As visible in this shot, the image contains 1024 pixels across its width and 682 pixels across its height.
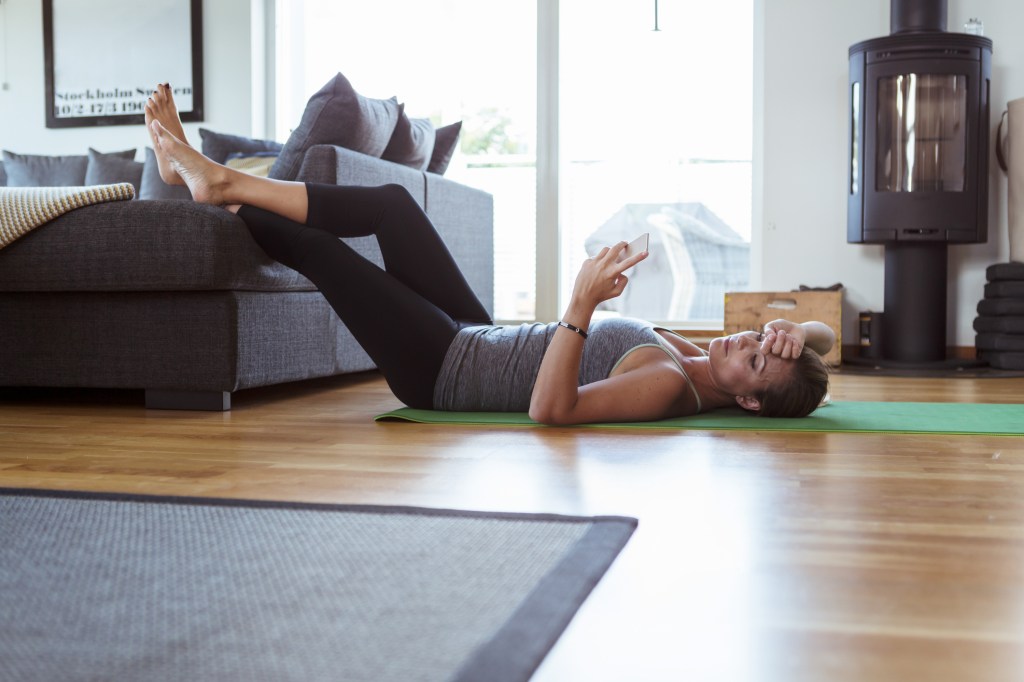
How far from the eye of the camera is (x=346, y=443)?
214 centimetres

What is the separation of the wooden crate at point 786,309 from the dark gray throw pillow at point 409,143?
4.89 ft

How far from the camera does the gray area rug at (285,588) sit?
84 centimetres

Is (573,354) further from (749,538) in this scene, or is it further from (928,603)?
(928,603)

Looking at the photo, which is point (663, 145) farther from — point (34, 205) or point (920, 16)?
point (34, 205)

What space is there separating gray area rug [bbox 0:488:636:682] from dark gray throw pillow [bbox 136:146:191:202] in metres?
3.10

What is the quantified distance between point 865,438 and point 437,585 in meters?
1.45

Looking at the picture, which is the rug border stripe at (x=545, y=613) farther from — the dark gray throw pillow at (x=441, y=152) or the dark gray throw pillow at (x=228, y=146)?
the dark gray throw pillow at (x=228, y=146)

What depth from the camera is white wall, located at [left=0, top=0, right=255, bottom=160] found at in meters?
5.80

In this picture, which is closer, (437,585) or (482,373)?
(437,585)

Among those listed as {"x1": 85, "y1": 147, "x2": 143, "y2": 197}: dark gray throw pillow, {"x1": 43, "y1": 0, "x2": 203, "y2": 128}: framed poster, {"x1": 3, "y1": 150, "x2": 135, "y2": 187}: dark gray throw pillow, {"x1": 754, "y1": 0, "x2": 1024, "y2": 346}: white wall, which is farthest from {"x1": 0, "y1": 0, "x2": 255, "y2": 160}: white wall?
{"x1": 754, "y1": 0, "x2": 1024, "y2": 346}: white wall

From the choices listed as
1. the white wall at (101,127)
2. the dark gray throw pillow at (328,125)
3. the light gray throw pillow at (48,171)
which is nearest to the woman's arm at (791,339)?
the dark gray throw pillow at (328,125)

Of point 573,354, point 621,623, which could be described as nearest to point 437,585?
point 621,623

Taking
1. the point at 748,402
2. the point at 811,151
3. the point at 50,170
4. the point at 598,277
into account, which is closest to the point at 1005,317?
the point at 811,151

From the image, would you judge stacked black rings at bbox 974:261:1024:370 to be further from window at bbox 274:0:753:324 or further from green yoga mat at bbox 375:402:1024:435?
green yoga mat at bbox 375:402:1024:435
